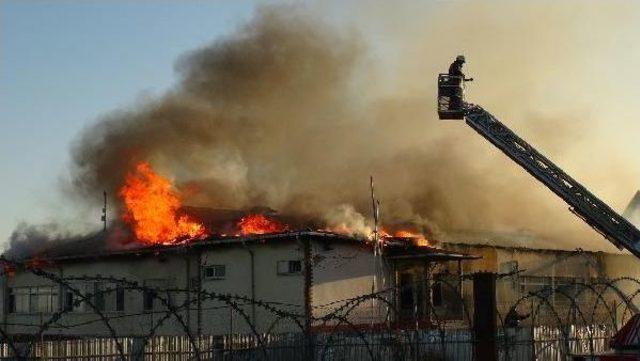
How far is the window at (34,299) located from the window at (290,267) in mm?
13950

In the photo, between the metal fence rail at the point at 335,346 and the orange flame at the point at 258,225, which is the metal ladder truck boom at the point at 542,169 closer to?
the metal fence rail at the point at 335,346

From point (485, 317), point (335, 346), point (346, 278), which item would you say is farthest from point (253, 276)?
point (485, 317)

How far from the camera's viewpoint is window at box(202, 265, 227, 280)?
33.2 m

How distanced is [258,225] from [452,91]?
980 cm

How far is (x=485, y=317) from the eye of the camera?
18750 mm

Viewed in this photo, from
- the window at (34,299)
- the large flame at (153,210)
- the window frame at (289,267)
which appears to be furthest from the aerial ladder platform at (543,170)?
the window at (34,299)

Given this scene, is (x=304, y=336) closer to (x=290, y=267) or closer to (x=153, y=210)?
(x=290, y=267)

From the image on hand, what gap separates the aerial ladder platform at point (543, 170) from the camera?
3009cm

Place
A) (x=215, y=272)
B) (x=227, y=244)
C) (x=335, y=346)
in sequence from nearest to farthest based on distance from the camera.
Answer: (x=335, y=346) < (x=227, y=244) < (x=215, y=272)

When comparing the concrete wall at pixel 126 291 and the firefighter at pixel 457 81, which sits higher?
the firefighter at pixel 457 81

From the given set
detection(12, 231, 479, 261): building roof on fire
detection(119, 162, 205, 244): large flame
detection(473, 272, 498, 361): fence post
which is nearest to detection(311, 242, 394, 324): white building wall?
detection(12, 231, 479, 261): building roof on fire

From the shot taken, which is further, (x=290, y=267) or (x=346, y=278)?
(x=346, y=278)

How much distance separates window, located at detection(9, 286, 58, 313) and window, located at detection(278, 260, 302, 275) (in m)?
13.9

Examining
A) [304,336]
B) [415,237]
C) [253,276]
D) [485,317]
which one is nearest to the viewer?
[485,317]
